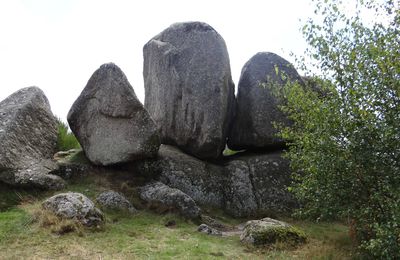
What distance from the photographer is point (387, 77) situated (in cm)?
1045

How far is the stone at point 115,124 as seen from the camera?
706 inches

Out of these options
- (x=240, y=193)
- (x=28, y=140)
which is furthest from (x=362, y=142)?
(x=28, y=140)

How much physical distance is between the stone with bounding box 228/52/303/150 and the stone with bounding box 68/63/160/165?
505 cm

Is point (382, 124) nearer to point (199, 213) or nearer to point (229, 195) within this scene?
point (199, 213)

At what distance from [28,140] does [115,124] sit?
12.1 feet

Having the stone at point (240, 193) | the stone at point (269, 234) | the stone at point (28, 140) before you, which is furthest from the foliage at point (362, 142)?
the stone at point (28, 140)

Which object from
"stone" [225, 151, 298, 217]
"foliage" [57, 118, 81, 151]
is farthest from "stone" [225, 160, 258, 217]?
"foliage" [57, 118, 81, 151]

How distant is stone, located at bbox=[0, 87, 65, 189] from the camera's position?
15818 mm

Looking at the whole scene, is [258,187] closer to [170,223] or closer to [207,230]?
[207,230]

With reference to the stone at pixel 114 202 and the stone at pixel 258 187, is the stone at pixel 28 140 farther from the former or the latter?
the stone at pixel 258 187

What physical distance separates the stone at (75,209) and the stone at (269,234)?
16.0 feet

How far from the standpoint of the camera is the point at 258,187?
62.3 feet

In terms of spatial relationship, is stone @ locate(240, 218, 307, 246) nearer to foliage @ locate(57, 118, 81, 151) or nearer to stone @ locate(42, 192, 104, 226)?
stone @ locate(42, 192, 104, 226)

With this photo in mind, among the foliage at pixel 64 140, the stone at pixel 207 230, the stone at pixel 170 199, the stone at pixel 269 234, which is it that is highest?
the foliage at pixel 64 140
